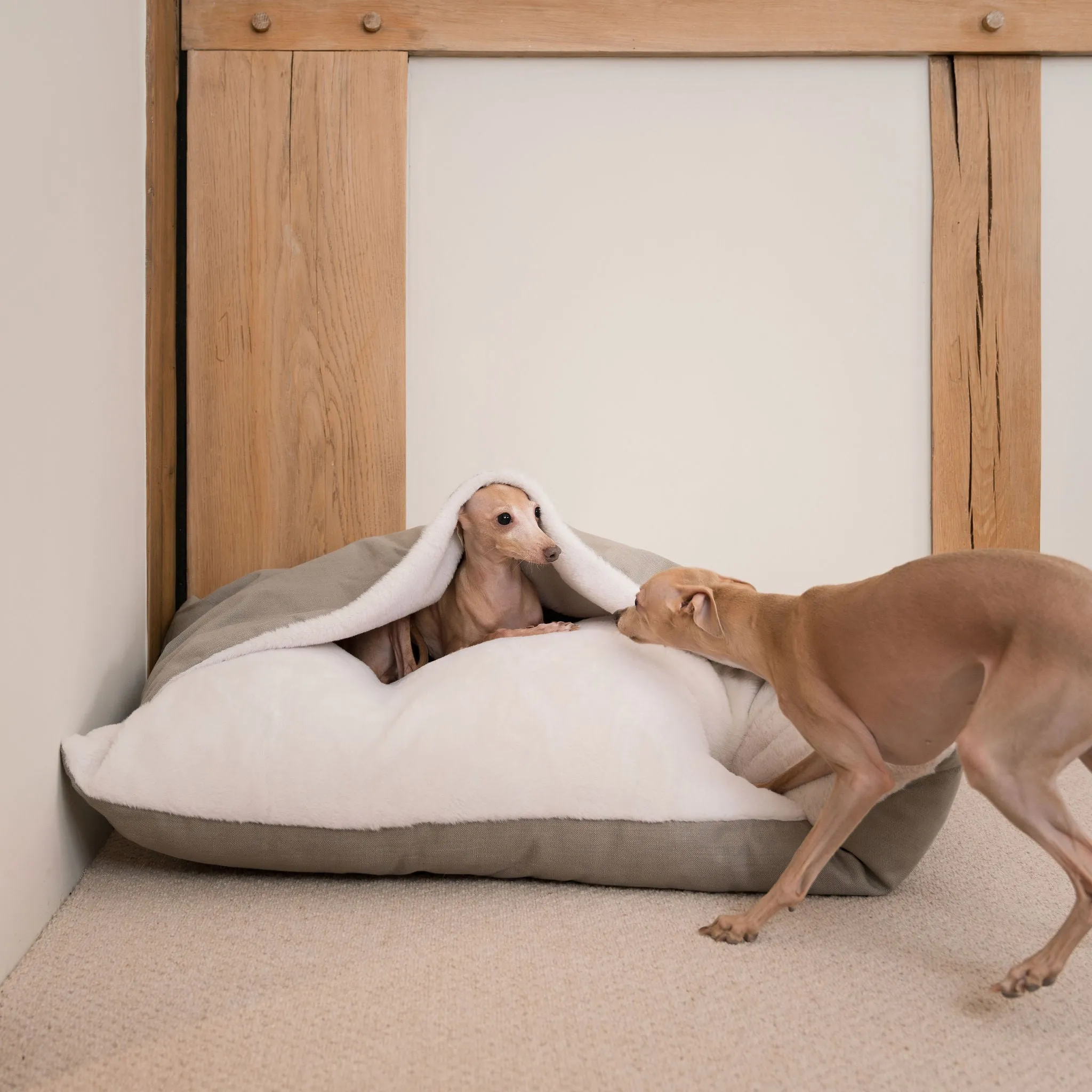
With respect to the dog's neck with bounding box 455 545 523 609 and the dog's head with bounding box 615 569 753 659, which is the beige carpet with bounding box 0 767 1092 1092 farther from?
the dog's neck with bounding box 455 545 523 609

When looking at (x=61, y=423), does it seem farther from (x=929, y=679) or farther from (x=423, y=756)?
(x=929, y=679)

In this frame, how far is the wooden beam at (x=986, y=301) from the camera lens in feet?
8.30

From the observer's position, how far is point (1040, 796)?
1065mm

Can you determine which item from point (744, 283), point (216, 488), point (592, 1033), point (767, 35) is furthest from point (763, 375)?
point (592, 1033)

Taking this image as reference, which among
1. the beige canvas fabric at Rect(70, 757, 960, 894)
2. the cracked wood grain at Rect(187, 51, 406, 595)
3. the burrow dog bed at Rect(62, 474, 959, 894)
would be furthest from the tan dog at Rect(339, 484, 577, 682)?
the cracked wood grain at Rect(187, 51, 406, 595)

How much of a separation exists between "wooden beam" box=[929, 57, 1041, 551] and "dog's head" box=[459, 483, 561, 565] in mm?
1289

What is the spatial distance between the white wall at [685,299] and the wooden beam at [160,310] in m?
0.60

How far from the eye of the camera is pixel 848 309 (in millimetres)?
2574

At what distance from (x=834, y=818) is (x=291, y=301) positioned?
1885 mm

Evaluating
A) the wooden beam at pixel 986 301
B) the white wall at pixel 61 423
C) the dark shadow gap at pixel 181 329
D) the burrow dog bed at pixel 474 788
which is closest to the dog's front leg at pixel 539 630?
the burrow dog bed at pixel 474 788

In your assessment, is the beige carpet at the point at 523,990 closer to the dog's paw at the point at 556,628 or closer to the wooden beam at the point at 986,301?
the dog's paw at the point at 556,628

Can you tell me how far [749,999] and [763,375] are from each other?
70.3 inches

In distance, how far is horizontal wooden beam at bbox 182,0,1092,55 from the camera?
2.46m

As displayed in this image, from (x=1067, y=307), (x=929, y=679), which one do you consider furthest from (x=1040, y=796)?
(x=1067, y=307)
